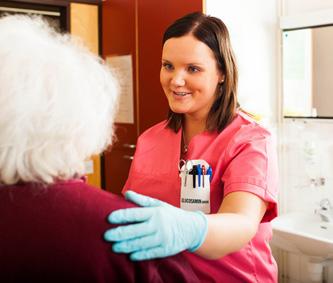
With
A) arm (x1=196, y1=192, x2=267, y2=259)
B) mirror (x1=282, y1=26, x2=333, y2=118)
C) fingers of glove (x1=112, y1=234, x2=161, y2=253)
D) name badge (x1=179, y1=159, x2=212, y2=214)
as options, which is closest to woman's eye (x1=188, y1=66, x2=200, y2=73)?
name badge (x1=179, y1=159, x2=212, y2=214)

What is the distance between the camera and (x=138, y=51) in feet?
8.87

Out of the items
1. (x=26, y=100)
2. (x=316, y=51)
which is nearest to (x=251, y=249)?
(x=26, y=100)

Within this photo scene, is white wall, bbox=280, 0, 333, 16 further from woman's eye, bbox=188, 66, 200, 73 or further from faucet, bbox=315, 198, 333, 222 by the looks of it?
woman's eye, bbox=188, 66, 200, 73

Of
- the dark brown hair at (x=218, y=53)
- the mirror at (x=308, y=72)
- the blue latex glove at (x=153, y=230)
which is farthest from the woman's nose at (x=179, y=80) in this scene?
the mirror at (x=308, y=72)

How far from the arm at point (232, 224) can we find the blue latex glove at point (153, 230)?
59mm

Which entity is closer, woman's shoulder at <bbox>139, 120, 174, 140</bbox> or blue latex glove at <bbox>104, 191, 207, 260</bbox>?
blue latex glove at <bbox>104, 191, 207, 260</bbox>

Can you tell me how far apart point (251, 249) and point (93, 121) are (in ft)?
2.28

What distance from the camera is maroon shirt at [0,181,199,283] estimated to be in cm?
73

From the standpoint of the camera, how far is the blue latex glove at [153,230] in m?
0.77

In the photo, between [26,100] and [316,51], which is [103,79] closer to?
[26,100]

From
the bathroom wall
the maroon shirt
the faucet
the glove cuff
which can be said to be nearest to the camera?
the maroon shirt

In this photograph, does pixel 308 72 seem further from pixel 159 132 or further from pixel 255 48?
pixel 159 132

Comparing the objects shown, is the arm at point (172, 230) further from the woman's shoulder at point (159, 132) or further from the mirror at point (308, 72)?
the mirror at point (308, 72)

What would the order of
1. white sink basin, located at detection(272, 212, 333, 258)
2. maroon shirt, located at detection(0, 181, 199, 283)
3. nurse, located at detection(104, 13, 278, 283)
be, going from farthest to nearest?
white sink basin, located at detection(272, 212, 333, 258)
nurse, located at detection(104, 13, 278, 283)
maroon shirt, located at detection(0, 181, 199, 283)
